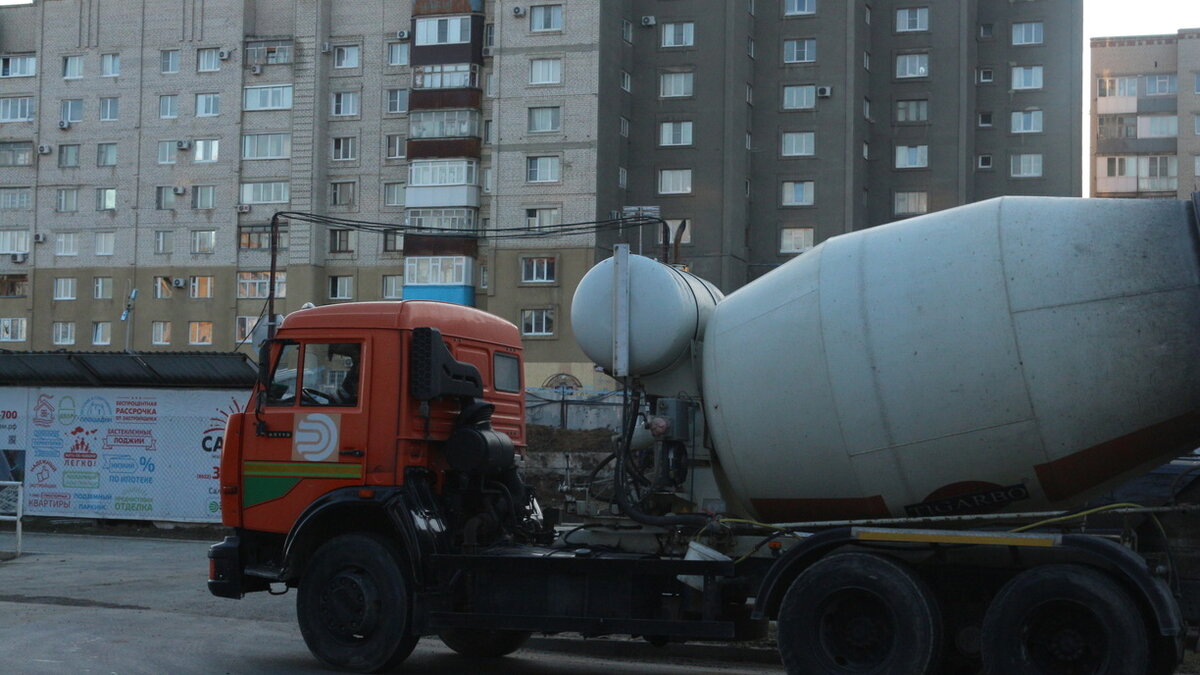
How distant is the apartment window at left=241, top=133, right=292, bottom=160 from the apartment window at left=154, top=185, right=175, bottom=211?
4.42 meters

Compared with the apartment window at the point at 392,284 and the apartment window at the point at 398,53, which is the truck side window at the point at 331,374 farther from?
the apartment window at the point at 398,53

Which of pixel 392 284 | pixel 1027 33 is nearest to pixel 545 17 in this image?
pixel 392 284

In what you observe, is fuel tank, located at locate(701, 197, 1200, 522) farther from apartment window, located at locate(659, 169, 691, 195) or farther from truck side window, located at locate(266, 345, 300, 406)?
apartment window, located at locate(659, 169, 691, 195)

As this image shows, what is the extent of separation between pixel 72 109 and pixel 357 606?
211 feet

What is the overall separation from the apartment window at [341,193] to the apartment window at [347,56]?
560cm

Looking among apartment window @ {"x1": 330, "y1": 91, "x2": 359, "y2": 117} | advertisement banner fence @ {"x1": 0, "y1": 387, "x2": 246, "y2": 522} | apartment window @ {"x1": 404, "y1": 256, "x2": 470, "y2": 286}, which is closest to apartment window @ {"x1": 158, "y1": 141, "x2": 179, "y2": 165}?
apartment window @ {"x1": 330, "y1": 91, "x2": 359, "y2": 117}

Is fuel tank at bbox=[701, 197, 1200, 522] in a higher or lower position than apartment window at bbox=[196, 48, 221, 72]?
lower

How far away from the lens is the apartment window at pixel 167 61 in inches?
2628

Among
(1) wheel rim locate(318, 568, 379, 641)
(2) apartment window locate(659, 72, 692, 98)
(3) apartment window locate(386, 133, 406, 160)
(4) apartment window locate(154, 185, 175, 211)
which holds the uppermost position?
(2) apartment window locate(659, 72, 692, 98)

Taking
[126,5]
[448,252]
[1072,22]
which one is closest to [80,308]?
[126,5]

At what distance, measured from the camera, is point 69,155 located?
6869 centimetres

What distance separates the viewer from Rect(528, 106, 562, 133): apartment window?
59.8 m

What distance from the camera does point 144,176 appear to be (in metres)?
67.3

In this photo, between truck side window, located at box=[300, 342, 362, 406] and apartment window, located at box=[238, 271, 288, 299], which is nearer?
truck side window, located at box=[300, 342, 362, 406]
